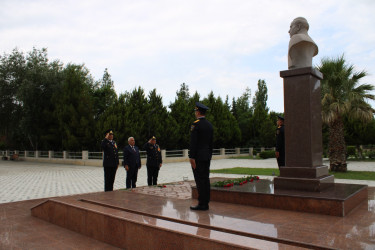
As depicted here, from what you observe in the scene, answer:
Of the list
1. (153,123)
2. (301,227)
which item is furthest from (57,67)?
(301,227)

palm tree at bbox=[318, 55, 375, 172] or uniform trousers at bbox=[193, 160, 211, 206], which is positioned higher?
palm tree at bbox=[318, 55, 375, 172]

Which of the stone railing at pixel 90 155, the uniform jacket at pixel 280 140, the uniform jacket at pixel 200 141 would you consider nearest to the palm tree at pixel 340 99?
the uniform jacket at pixel 280 140

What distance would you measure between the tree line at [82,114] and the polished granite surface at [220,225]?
1747cm

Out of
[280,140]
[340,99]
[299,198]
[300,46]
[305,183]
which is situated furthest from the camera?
[340,99]

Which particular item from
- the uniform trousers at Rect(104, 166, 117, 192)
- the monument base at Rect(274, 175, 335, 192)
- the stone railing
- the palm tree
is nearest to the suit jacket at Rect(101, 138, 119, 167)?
the uniform trousers at Rect(104, 166, 117, 192)

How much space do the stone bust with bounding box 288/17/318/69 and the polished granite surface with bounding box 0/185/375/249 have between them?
2.80 m

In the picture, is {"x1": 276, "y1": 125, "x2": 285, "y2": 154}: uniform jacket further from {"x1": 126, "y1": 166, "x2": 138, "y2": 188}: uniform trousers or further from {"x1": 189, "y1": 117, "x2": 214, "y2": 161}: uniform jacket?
{"x1": 126, "y1": 166, "x2": 138, "y2": 188}: uniform trousers

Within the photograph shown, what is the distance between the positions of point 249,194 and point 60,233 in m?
3.20

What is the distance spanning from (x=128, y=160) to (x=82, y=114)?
1889 cm

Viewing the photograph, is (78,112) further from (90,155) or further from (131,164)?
(131,164)

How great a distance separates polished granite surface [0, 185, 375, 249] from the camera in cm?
317

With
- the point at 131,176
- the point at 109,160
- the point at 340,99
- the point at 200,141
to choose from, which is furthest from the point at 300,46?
the point at 340,99

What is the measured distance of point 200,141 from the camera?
4.61 metres

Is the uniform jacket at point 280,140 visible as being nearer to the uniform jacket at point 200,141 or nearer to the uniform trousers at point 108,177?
the uniform jacket at point 200,141
